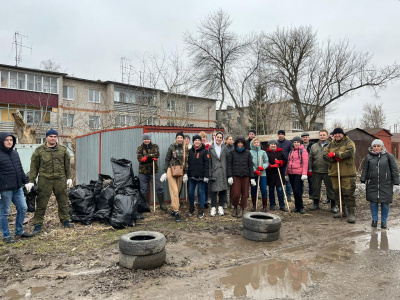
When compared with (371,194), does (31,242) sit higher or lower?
lower

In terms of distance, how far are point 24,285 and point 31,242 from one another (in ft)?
5.47

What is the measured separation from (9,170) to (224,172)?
4.25 metres

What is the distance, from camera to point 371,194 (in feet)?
18.6

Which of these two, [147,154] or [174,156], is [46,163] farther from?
[174,156]

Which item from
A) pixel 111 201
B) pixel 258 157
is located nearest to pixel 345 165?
pixel 258 157

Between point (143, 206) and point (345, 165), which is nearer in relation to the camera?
point (345, 165)

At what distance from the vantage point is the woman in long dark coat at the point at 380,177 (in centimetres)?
551

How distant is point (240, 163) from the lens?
6.25 meters

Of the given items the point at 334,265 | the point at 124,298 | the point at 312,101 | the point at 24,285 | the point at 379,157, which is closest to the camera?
the point at 124,298

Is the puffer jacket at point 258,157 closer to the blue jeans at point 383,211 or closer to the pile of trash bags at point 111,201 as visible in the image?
the blue jeans at point 383,211

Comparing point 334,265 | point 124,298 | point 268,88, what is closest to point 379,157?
point 334,265

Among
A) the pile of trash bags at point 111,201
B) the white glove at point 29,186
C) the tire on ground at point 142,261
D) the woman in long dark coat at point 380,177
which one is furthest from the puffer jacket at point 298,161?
the white glove at point 29,186

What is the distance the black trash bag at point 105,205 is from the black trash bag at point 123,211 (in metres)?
0.22

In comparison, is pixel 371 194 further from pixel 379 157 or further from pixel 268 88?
pixel 268 88
